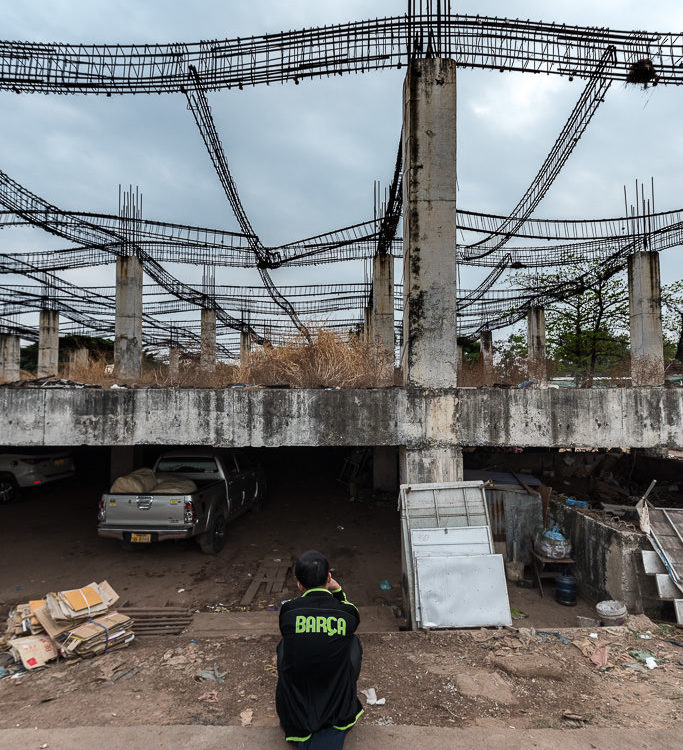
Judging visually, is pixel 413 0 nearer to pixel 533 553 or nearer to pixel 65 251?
pixel 533 553

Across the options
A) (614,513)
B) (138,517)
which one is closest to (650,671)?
(614,513)

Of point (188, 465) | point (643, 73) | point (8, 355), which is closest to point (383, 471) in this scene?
point (188, 465)

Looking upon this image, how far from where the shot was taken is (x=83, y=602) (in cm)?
497

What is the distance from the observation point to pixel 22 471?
10820 millimetres

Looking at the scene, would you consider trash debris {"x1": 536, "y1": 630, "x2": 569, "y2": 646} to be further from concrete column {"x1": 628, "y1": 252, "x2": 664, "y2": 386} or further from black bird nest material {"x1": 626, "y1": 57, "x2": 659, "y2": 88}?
concrete column {"x1": 628, "y1": 252, "x2": 664, "y2": 386}

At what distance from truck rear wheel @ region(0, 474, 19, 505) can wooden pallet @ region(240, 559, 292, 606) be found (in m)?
7.49

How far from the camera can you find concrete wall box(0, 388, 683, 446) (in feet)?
18.7

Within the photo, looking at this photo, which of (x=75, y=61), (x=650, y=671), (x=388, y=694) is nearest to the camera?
(x=388, y=694)

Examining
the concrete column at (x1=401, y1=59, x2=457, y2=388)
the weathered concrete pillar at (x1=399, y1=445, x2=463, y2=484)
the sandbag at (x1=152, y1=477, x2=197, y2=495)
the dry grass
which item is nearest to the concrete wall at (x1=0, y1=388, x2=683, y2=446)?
the weathered concrete pillar at (x1=399, y1=445, x2=463, y2=484)

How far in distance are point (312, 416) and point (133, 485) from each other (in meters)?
3.73

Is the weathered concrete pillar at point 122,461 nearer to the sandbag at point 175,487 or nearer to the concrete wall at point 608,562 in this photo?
the sandbag at point 175,487

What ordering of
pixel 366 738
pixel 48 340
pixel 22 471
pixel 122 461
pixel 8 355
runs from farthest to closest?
pixel 8 355 → pixel 48 340 → pixel 22 471 → pixel 122 461 → pixel 366 738

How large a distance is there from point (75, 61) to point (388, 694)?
11.2 metres

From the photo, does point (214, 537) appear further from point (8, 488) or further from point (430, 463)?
point (8, 488)
